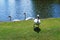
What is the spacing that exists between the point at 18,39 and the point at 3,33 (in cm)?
154

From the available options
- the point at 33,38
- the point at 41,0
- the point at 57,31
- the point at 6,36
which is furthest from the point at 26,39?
the point at 41,0

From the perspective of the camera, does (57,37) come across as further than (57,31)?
No

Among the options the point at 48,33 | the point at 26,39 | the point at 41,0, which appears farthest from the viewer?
the point at 41,0

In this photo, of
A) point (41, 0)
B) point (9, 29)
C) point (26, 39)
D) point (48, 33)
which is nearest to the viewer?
point (26, 39)

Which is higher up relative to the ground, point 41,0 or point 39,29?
point 39,29

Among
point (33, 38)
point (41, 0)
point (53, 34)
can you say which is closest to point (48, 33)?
point (53, 34)

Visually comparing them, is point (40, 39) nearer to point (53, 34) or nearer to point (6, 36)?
point (53, 34)

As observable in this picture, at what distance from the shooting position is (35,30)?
14.0 meters

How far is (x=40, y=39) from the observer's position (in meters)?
12.6

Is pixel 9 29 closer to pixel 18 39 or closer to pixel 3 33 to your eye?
pixel 3 33

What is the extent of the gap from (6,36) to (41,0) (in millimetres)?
58612

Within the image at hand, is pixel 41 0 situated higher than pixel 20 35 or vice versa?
pixel 20 35

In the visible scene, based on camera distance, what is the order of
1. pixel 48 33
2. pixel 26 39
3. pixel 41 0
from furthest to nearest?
pixel 41 0, pixel 48 33, pixel 26 39

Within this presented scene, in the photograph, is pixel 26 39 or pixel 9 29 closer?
pixel 26 39
